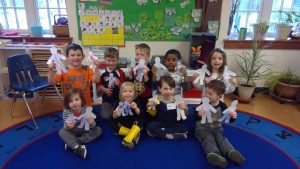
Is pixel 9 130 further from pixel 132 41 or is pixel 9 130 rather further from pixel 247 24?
pixel 247 24

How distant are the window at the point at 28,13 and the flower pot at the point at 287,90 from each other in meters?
3.03

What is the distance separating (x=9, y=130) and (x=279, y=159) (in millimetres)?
2420

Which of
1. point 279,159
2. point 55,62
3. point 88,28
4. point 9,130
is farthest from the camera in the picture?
point 88,28

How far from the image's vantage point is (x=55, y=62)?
212 centimetres

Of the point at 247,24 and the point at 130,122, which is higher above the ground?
the point at 247,24

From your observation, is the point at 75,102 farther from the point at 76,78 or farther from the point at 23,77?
the point at 23,77

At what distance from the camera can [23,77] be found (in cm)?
249

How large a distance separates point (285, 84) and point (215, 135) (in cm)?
152

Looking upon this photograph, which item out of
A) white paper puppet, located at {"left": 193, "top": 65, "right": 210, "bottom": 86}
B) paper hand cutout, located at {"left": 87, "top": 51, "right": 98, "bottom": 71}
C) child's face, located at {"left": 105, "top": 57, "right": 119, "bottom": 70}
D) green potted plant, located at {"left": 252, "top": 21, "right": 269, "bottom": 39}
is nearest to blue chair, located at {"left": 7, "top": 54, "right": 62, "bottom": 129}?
paper hand cutout, located at {"left": 87, "top": 51, "right": 98, "bottom": 71}

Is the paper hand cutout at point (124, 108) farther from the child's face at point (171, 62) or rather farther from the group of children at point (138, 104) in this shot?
the child's face at point (171, 62)

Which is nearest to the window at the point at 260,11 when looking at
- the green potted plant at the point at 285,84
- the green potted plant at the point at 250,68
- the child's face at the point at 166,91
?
the green potted plant at the point at 250,68

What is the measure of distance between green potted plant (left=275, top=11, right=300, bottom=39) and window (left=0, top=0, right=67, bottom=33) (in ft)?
9.46

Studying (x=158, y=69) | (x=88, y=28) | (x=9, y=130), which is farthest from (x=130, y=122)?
(x=88, y=28)

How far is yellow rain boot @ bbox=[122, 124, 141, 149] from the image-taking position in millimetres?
1974
